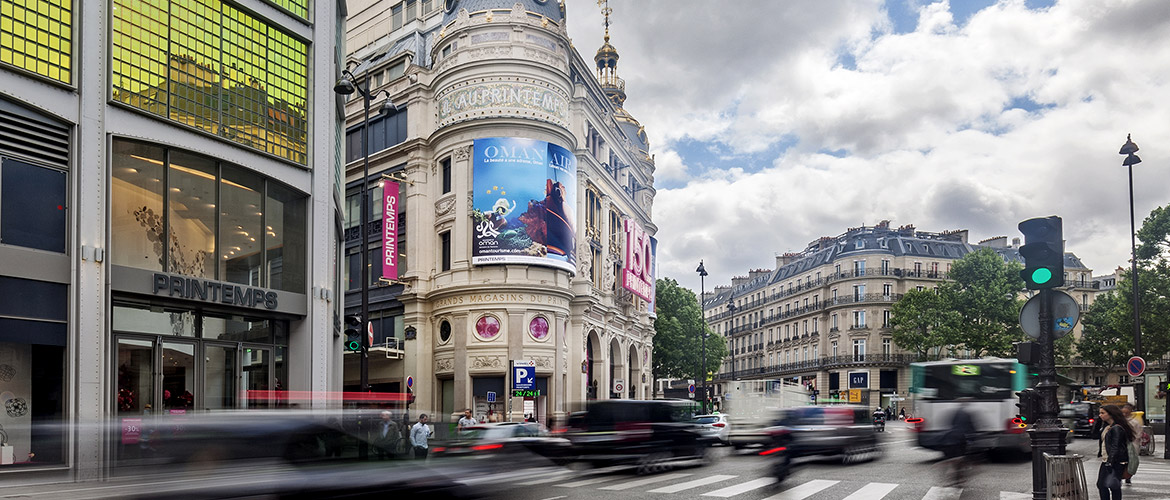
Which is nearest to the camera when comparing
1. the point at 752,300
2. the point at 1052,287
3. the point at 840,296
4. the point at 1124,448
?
the point at 1052,287

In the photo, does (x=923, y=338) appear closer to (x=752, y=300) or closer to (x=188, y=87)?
(x=752, y=300)

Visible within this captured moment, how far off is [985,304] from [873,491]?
54960 millimetres

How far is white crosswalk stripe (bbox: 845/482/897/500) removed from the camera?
47.3 ft

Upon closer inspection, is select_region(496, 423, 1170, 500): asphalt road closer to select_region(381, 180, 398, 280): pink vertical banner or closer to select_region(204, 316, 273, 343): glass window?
select_region(204, 316, 273, 343): glass window

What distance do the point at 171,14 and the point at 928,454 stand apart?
2162 cm

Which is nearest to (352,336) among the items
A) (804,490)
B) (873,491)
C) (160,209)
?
(160,209)

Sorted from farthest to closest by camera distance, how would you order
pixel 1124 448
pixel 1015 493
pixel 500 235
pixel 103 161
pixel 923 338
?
pixel 923 338 → pixel 500 235 → pixel 103 161 → pixel 1015 493 → pixel 1124 448

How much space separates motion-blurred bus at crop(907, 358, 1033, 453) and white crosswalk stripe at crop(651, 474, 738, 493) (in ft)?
21.1

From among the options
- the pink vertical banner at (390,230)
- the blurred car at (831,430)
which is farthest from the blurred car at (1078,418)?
the pink vertical banner at (390,230)

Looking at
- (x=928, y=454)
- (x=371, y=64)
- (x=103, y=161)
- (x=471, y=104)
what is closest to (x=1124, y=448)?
(x=928, y=454)

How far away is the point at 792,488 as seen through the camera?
15906 millimetres

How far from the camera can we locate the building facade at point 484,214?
41.8 metres

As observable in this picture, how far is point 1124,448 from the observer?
11.3 m

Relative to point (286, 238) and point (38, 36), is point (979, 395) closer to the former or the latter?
point (286, 238)
